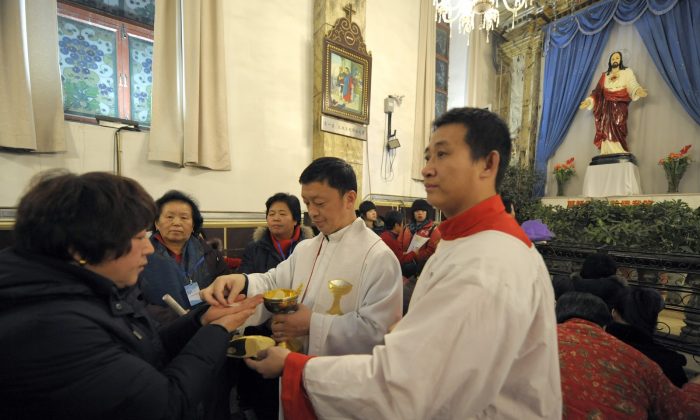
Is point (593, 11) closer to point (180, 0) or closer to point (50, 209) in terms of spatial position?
point (180, 0)

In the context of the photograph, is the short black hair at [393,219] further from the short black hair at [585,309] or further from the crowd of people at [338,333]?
the crowd of people at [338,333]

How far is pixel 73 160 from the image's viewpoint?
3504 millimetres

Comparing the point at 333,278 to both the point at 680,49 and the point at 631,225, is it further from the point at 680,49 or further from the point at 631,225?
the point at 680,49

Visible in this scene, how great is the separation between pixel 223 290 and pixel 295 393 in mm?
786

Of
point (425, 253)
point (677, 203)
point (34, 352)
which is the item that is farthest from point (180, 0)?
point (677, 203)

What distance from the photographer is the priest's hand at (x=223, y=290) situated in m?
1.39

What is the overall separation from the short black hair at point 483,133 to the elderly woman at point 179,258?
68.9 inches

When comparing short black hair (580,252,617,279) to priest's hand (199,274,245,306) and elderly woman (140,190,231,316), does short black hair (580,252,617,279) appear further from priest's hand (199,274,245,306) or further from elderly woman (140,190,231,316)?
elderly woman (140,190,231,316)

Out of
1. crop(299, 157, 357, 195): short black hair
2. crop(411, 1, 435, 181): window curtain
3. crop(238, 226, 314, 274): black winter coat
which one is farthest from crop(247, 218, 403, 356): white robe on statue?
crop(411, 1, 435, 181): window curtain

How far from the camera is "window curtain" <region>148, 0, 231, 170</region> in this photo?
390 cm

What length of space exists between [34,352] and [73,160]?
149 inches

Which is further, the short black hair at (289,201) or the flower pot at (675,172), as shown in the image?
the flower pot at (675,172)

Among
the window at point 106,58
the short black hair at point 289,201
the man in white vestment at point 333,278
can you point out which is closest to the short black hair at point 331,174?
the man in white vestment at point 333,278

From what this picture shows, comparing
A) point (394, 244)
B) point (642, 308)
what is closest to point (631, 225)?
point (642, 308)
